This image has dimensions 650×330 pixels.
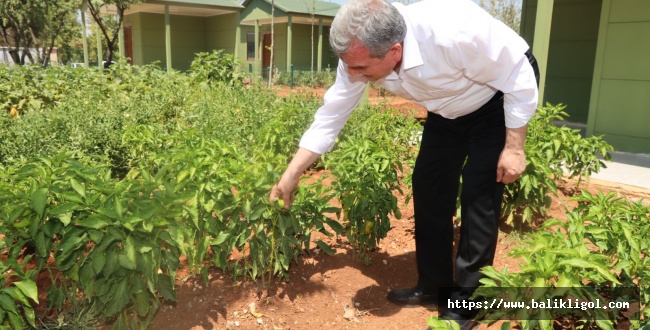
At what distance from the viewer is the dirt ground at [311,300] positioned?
2475 mm

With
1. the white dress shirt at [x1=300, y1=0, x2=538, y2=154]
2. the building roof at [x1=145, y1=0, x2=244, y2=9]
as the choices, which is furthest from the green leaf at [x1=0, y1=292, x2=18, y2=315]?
the building roof at [x1=145, y1=0, x2=244, y2=9]

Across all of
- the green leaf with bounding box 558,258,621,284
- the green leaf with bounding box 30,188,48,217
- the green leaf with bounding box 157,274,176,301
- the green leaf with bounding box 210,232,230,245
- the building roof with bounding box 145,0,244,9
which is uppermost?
the building roof with bounding box 145,0,244,9

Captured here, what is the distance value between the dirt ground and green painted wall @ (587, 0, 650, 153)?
15.1 feet

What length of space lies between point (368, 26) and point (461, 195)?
952mm

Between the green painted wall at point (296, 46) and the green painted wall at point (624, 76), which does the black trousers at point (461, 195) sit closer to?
the green painted wall at point (624, 76)

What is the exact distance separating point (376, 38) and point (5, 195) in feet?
5.05

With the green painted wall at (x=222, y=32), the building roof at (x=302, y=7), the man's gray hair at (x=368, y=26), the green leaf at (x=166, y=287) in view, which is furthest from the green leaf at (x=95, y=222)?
the green painted wall at (x=222, y=32)

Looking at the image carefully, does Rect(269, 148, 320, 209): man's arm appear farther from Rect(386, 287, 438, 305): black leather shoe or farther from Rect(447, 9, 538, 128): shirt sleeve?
Rect(386, 287, 438, 305): black leather shoe

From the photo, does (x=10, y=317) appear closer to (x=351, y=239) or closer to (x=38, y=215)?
(x=38, y=215)

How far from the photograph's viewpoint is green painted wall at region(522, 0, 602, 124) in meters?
8.56

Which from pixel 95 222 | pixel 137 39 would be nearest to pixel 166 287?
pixel 95 222

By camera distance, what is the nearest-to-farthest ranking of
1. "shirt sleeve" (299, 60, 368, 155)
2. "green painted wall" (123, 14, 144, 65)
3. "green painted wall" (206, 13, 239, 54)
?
"shirt sleeve" (299, 60, 368, 155) < "green painted wall" (123, 14, 144, 65) < "green painted wall" (206, 13, 239, 54)

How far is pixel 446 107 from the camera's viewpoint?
2217mm

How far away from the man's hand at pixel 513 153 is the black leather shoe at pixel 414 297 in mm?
865
